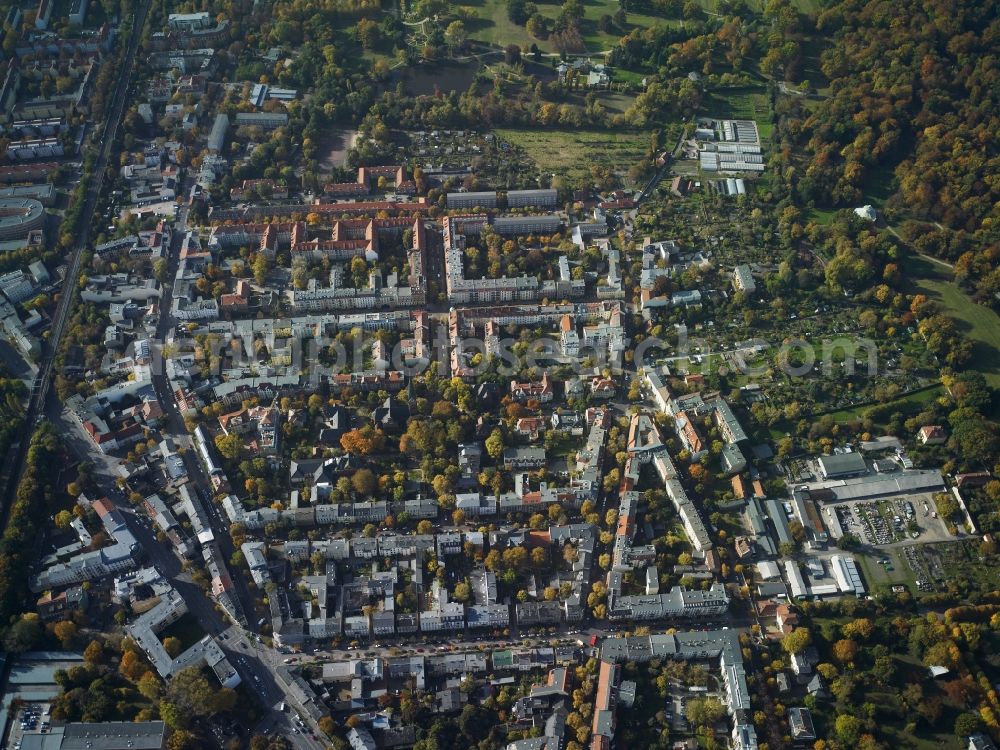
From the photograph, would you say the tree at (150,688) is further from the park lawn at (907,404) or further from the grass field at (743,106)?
the grass field at (743,106)

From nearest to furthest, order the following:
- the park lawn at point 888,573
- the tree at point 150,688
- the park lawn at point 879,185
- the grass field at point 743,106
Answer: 1. the tree at point 150,688
2. the park lawn at point 888,573
3. the park lawn at point 879,185
4. the grass field at point 743,106

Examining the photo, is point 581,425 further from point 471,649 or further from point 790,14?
point 790,14

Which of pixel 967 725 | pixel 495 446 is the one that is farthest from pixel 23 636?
pixel 967 725

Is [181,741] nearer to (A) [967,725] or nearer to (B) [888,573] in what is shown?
(A) [967,725]

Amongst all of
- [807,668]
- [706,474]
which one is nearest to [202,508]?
[706,474]

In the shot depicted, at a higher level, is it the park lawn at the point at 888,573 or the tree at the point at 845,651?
the park lawn at the point at 888,573

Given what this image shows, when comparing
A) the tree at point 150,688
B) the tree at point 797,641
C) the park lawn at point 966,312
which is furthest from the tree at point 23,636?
the park lawn at point 966,312
